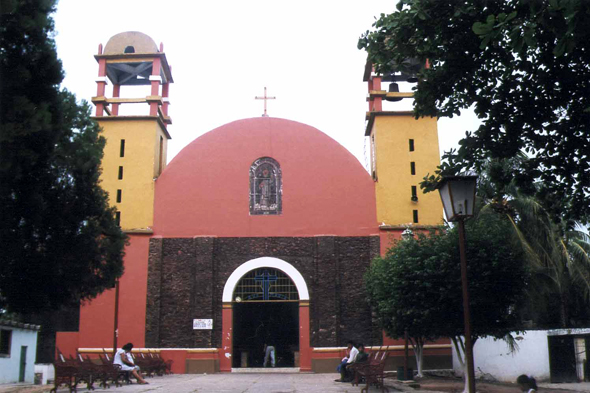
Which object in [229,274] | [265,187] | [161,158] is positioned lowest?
[229,274]

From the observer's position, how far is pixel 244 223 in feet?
71.7

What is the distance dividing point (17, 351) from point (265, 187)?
9.86 m

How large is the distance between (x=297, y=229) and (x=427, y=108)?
12062 millimetres

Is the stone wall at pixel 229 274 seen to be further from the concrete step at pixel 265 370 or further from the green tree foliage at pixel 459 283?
the green tree foliage at pixel 459 283

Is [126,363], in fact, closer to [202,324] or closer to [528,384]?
[202,324]

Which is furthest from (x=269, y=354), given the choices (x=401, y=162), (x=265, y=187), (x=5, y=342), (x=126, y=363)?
(x=126, y=363)

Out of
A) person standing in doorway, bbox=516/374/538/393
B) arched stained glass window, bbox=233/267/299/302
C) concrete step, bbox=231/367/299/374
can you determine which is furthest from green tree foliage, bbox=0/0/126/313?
concrete step, bbox=231/367/299/374

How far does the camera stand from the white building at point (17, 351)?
801 inches

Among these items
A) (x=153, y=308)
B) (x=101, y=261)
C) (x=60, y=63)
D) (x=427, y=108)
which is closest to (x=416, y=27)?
(x=427, y=108)

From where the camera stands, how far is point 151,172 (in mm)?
22172

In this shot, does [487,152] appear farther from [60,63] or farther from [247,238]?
[247,238]

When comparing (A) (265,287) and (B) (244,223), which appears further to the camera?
(B) (244,223)

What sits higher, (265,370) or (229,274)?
(229,274)

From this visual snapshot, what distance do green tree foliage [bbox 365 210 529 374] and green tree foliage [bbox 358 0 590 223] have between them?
301 cm
